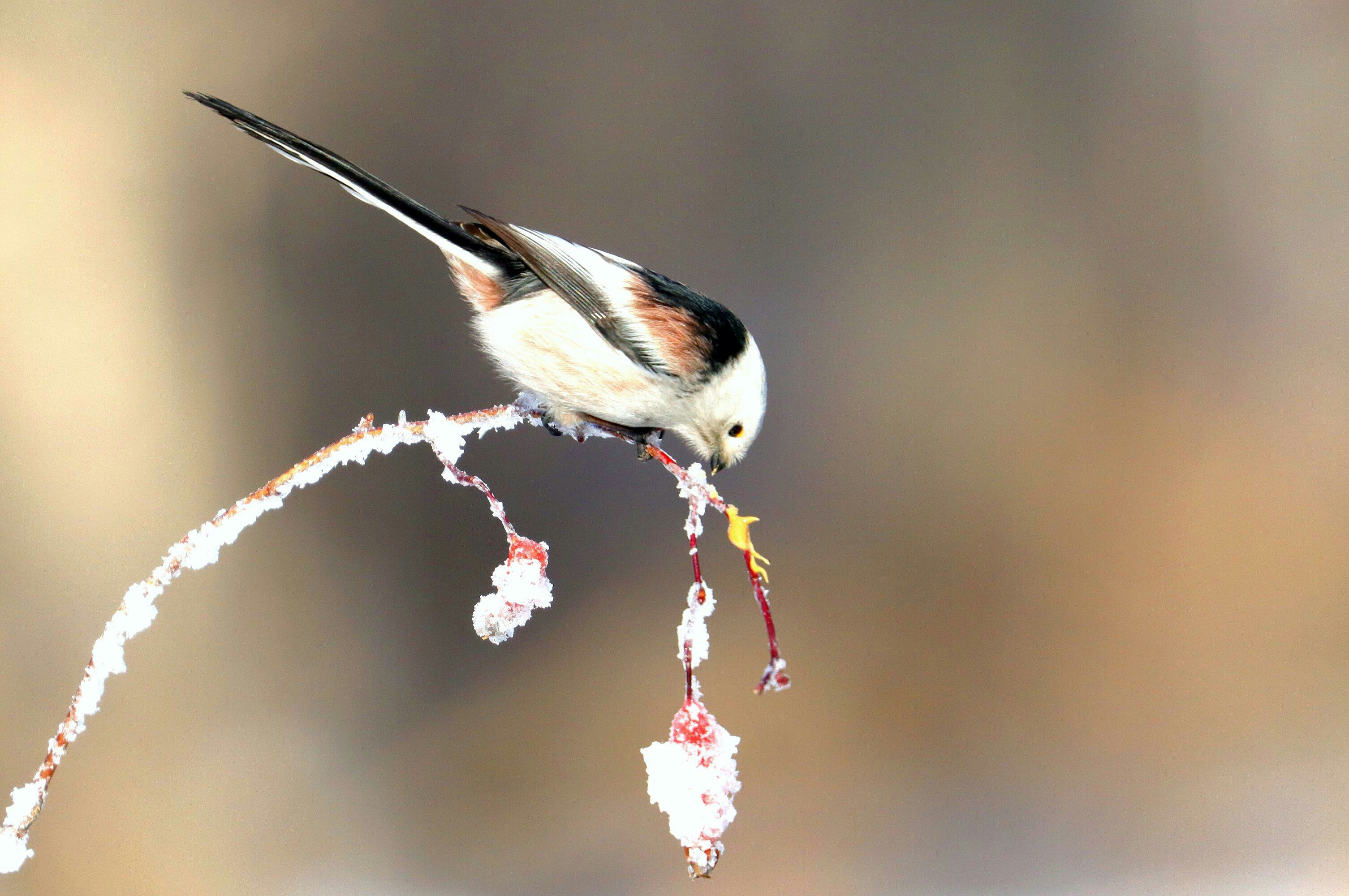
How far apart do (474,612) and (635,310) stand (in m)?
0.22

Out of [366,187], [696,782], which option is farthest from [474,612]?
[366,187]

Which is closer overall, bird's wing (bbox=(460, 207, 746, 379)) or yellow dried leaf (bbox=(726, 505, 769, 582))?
yellow dried leaf (bbox=(726, 505, 769, 582))

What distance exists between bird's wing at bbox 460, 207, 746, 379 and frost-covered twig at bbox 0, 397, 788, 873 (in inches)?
3.8

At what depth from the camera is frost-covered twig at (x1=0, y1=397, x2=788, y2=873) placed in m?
0.26

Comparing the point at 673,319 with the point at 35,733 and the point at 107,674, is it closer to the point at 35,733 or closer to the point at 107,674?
the point at 107,674

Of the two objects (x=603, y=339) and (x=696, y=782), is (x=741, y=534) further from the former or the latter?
(x=603, y=339)

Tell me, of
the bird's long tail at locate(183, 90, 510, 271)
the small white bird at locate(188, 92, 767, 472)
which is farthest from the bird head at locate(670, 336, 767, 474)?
the bird's long tail at locate(183, 90, 510, 271)

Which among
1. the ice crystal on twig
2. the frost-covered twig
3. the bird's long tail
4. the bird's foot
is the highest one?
the bird's long tail

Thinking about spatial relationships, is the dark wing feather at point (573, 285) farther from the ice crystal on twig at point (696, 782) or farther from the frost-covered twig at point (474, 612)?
the ice crystal on twig at point (696, 782)

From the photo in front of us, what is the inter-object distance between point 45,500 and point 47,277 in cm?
19

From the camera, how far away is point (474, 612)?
0.33 metres

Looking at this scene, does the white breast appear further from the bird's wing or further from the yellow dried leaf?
the yellow dried leaf

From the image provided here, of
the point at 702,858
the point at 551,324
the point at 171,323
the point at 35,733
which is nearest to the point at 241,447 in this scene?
the point at 171,323

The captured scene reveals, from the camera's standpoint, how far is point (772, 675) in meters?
0.29
